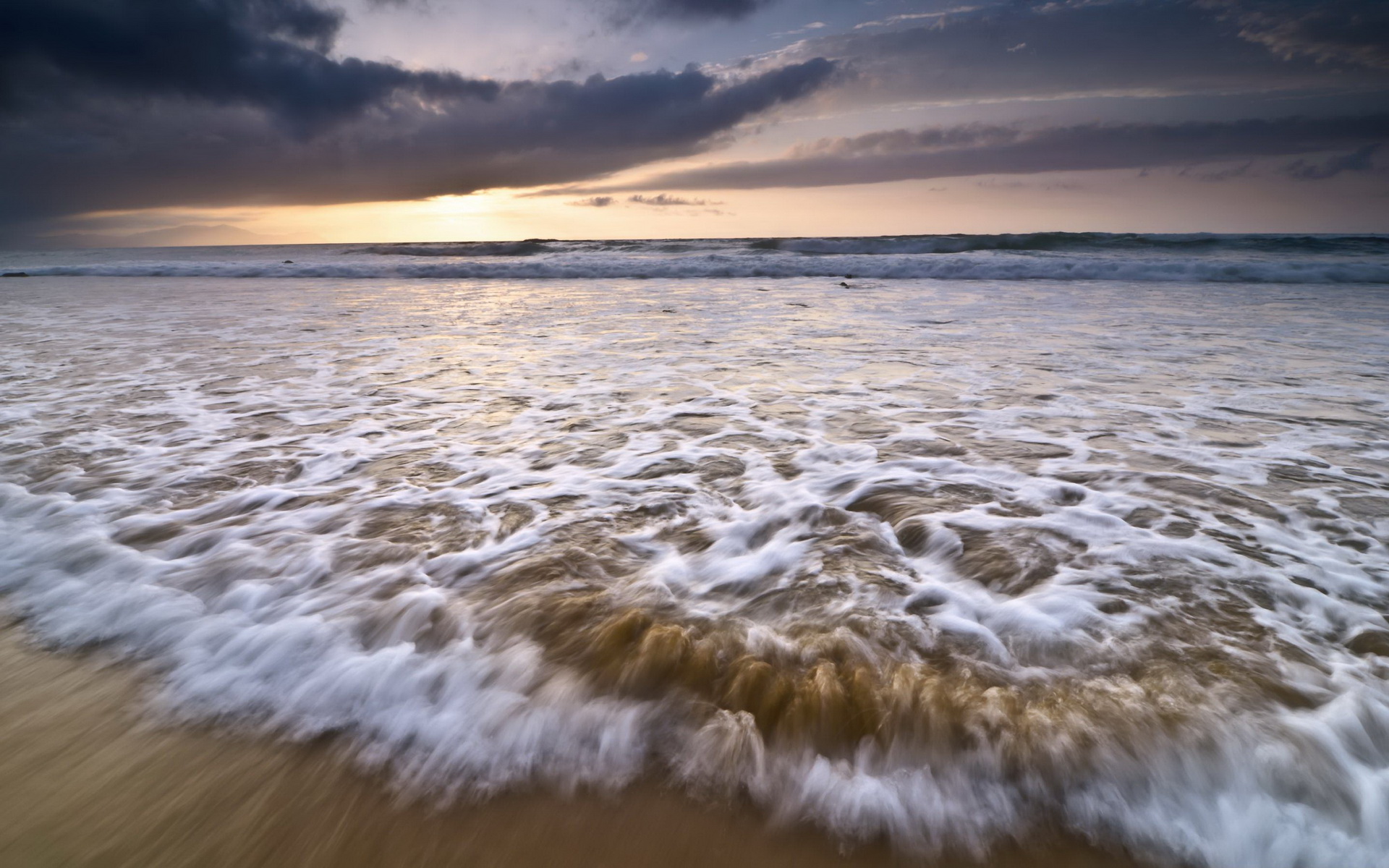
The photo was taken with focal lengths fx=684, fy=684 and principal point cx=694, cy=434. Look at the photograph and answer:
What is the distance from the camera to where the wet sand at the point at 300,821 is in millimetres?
1260

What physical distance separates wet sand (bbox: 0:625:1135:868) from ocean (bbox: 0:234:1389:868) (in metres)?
0.05

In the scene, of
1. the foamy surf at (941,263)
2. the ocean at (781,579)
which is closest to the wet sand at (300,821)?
the ocean at (781,579)

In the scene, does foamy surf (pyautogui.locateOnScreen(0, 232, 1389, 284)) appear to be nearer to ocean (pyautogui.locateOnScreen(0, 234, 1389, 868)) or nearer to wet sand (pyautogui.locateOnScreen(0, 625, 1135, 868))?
ocean (pyautogui.locateOnScreen(0, 234, 1389, 868))

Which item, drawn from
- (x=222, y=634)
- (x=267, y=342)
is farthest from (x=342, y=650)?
(x=267, y=342)

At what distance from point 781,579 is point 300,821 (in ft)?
4.42

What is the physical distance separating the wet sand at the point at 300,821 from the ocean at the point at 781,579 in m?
0.05

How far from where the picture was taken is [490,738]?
1532 millimetres

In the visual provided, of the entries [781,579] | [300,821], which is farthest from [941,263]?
[300,821]

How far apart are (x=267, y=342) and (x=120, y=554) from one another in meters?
5.48

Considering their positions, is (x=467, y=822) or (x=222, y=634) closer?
(x=467, y=822)

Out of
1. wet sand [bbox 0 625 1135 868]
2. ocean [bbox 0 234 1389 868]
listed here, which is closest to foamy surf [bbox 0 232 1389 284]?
ocean [bbox 0 234 1389 868]

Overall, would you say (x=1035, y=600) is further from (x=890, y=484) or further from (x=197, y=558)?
(x=197, y=558)

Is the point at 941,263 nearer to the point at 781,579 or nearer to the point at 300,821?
the point at 781,579

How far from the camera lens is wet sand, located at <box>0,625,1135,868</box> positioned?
1.26 meters
